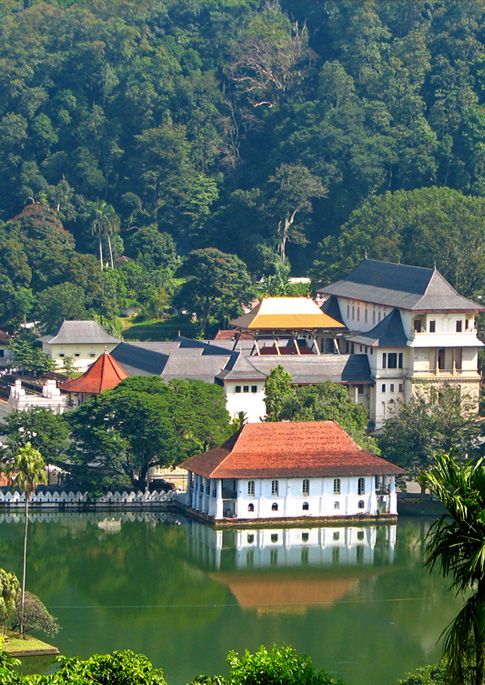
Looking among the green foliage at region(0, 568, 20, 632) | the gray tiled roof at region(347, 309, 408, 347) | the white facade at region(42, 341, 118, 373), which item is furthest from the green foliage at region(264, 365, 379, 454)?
the green foliage at region(0, 568, 20, 632)

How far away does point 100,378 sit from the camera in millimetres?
57969

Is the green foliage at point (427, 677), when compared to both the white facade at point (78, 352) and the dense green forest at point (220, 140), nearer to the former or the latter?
the white facade at point (78, 352)

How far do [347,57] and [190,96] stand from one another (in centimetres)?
990

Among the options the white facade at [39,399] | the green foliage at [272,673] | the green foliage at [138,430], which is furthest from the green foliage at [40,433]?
the green foliage at [272,673]

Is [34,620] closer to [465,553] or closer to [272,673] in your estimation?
[272,673]

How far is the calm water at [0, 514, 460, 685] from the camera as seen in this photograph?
121 ft

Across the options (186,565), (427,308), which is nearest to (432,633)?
(186,565)

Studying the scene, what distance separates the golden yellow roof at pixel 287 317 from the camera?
64312mm

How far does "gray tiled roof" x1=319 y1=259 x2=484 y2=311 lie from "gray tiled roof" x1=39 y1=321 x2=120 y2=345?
9.42 m

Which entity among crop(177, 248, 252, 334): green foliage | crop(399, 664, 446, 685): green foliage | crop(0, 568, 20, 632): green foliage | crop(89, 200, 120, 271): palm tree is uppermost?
crop(89, 200, 120, 271): palm tree

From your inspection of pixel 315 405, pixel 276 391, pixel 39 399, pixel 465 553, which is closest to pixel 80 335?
pixel 39 399

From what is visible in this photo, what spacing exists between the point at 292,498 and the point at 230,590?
21.3 feet

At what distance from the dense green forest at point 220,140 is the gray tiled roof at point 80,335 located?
19.0 feet

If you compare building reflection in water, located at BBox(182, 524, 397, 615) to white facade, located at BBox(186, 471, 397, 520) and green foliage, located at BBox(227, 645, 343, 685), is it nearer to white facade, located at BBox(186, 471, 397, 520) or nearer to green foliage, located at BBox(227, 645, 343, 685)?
white facade, located at BBox(186, 471, 397, 520)
